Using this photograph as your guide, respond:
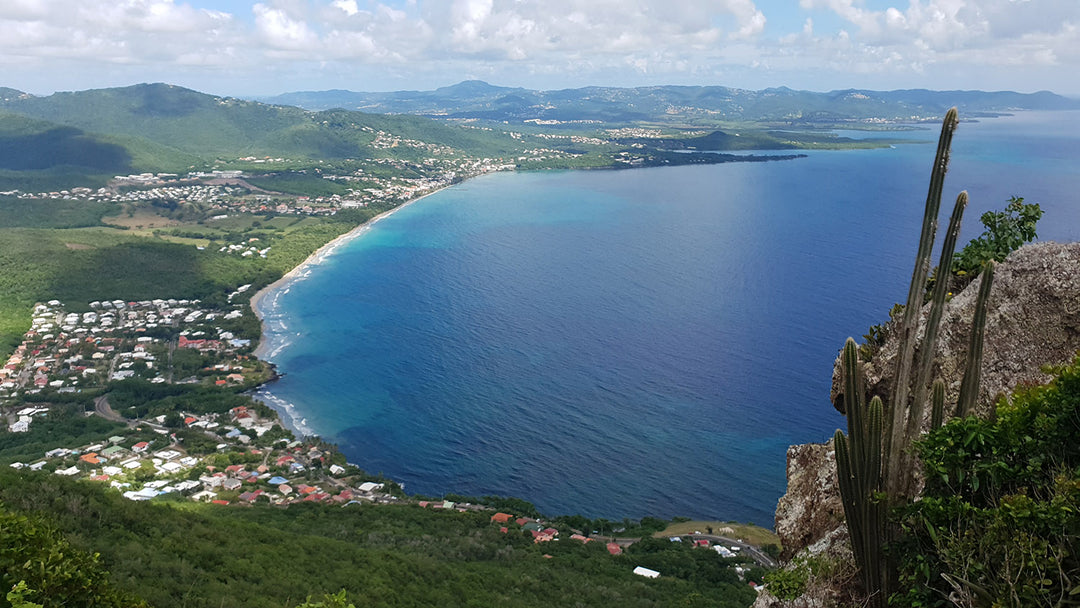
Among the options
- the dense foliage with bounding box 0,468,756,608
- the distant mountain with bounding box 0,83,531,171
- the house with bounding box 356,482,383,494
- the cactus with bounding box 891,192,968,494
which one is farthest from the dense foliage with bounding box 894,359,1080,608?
the distant mountain with bounding box 0,83,531,171

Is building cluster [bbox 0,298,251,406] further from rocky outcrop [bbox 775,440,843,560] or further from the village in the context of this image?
rocky outcrop [bbox 775,440,843,560]

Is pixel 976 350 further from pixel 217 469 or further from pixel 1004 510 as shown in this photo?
pixel 217 469

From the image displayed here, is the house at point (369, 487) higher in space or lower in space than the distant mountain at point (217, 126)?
lower

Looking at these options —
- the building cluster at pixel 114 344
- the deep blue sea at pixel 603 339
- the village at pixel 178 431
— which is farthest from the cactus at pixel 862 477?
the building cluster at pixel 114 344

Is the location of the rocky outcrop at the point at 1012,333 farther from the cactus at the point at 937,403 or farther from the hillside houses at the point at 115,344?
the hillside houses at the point at 115,344

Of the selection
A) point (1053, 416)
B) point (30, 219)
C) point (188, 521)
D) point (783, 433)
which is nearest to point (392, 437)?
point (188, 521)

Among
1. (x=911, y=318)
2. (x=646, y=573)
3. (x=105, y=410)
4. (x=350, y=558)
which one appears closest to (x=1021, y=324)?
(x=911, y=318)
